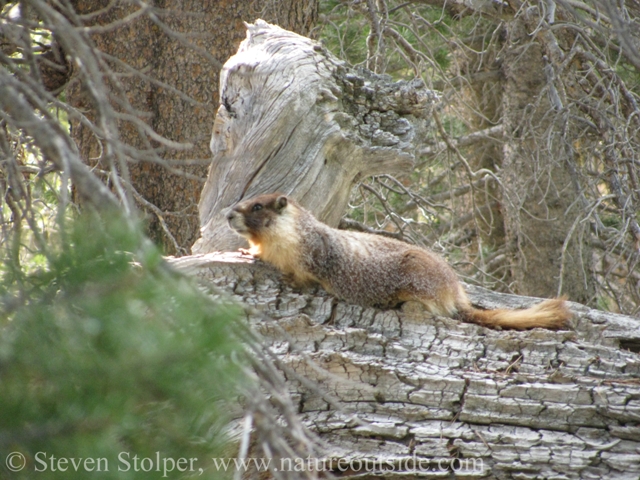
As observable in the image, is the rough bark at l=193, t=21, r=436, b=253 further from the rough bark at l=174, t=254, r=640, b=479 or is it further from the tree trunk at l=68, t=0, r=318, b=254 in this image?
the tree trunk at l=68, t=0, r=318, b=254

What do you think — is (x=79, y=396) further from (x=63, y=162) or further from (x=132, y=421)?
(x=63, y=162)

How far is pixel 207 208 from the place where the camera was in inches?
196

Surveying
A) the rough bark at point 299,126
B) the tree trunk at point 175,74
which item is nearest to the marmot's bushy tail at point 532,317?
the rough bark at point 299,126

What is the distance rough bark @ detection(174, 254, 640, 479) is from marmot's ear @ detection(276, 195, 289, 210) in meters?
0.74

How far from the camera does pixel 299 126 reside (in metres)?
4.71

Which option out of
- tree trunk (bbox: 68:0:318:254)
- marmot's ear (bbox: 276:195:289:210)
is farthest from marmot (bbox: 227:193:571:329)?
tree trunk (bbox: 68:0:318:254)

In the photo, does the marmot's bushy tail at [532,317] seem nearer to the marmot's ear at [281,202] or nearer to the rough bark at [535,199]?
the marmot's ear at [281,202]

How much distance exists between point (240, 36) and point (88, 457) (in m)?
5.33

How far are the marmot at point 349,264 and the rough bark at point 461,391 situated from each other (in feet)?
0.87

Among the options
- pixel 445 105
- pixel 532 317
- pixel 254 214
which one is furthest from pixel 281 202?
pixel 445 105

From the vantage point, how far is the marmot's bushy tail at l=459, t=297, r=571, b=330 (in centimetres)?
396

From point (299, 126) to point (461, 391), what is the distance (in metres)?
2.15

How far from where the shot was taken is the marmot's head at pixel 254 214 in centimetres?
446

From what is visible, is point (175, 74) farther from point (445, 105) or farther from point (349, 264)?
point (349, 264)
